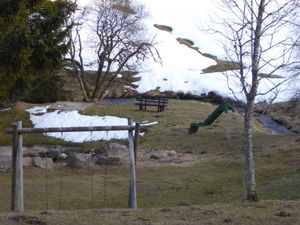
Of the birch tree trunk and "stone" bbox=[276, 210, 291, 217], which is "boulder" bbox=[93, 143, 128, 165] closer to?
the birch tree trunk

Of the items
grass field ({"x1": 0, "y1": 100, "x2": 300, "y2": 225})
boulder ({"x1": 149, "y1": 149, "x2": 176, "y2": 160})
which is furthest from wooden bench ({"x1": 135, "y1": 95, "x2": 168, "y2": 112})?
boulder ({"x1": 149, "y1": 149, "x2": 176, "y2": 160})

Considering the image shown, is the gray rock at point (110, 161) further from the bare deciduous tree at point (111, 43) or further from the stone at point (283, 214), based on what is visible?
the bare deciduous tree at point (111, 43)

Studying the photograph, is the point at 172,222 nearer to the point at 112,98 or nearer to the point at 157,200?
the point at 157,200

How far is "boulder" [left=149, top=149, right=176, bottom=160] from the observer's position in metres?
25.8

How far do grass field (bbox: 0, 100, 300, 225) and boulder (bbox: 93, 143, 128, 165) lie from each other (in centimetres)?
69

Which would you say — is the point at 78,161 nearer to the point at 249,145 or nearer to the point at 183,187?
the point at 183,187

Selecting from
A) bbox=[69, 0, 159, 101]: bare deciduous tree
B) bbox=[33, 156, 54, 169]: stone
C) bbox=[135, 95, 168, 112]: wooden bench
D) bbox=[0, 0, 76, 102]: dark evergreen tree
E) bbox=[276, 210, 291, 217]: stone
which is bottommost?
bbox=[33, 156, 54, 169]: stone

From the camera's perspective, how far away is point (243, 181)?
18.7m

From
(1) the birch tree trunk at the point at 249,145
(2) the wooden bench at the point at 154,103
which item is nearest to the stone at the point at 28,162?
(1) the birch tree trunk at the point at 249,145

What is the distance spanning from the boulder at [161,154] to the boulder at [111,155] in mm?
1187

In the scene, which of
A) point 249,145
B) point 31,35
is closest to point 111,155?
point 31,35

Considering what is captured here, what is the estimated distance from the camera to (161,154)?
26234mm

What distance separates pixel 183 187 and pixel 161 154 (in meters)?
8.15

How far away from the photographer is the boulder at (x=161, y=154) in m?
25.8
